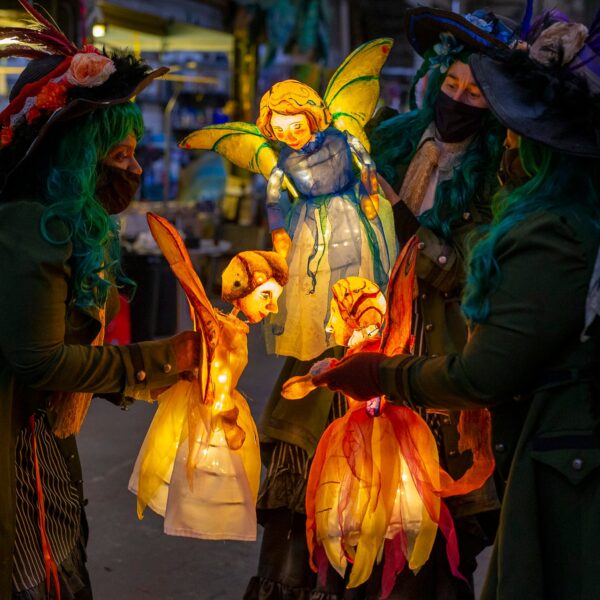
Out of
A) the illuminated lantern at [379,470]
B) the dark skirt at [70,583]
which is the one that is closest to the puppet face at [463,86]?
the illuminated lantern at [379,470]

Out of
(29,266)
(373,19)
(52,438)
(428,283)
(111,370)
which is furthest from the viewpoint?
(373,19)

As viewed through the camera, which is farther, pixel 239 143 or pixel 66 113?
pixel 239 143

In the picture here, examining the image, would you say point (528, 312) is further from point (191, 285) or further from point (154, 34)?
point (154, 34)

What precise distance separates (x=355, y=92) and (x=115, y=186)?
77 cm

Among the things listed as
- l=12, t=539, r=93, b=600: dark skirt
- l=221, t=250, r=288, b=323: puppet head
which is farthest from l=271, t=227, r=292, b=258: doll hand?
l=12, t=539, r=93, b=600: dark skirt

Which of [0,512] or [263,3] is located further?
[263,3]

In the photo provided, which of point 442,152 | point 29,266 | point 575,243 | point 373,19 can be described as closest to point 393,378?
point 575,243

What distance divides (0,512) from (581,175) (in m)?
1.33

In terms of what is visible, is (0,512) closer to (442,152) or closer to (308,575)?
(308,575)

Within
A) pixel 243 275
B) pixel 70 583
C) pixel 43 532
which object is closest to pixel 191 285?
pixel 243 275

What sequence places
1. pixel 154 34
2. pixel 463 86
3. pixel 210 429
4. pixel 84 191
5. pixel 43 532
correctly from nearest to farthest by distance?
pixel 84 191
pixel 43 532
pixel 210 429
pixel 463 86
pixel 154 34

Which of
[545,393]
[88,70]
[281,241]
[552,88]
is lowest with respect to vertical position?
[281,241]

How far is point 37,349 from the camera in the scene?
1967 millimetres

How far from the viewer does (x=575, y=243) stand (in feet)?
5.70
